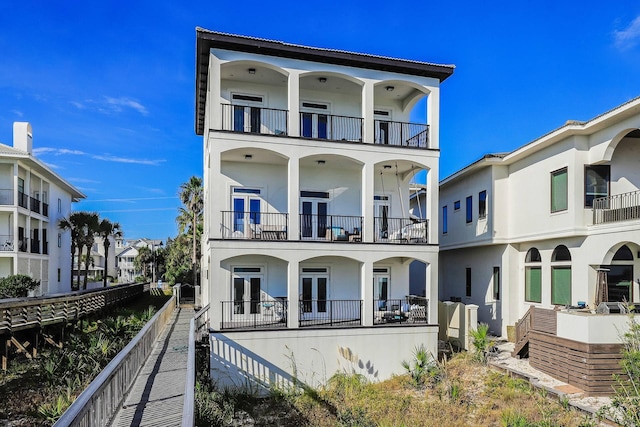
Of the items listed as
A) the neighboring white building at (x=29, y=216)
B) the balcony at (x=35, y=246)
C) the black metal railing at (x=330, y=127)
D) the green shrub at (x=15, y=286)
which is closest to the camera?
the black metal railing at (x=330, y=127)

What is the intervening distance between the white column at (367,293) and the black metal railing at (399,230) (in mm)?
1268

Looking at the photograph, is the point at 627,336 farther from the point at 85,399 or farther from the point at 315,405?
the point at 85,399

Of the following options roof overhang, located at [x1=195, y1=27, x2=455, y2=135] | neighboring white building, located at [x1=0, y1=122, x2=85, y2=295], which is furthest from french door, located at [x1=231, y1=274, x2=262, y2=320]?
neighboring white building, located at [x1=0, y1=122, x2=85, y2=295]

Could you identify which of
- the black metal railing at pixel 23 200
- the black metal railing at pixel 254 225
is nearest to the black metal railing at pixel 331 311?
the black metal railing at pixel 254 225

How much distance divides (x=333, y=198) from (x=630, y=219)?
35.4 ft

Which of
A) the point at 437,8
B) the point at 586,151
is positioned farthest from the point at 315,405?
the point at 437,8

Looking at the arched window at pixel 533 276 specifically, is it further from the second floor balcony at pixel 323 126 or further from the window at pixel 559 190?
the second floor balcony at pixel 323 126

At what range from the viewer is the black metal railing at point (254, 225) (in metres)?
16.5

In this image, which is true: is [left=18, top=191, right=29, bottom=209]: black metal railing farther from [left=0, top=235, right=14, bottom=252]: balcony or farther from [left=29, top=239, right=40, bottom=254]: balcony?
[left=29, top=239, right=40, bottom=254]: balcony

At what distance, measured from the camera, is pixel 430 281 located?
55.7 ft

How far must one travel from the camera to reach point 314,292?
17.8 m

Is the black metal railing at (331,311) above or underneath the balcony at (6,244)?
underneath

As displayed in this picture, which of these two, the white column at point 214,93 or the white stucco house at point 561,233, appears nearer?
the white stucco house at point 561,233

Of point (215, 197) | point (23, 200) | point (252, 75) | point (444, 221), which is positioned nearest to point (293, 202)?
point (215, 197)
